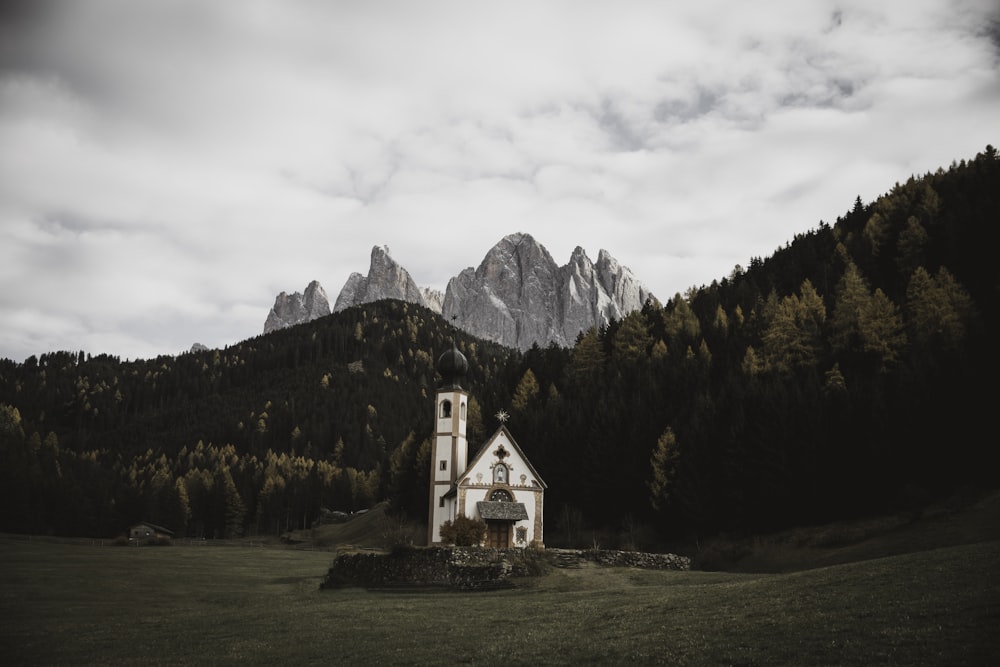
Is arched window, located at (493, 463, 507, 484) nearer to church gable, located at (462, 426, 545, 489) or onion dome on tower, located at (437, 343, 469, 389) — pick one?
church gable, located at (462, 426, 545, 489)

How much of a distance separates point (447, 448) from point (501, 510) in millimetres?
6257

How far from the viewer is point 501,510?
178 feet

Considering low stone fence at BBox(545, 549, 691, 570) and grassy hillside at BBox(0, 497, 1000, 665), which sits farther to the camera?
low stone fence at BBox(545, 549, 691, 570)

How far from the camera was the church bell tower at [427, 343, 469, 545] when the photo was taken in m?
55.6

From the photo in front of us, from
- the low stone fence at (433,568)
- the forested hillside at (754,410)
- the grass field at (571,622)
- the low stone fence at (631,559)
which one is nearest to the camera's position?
the grass field at (571,622)

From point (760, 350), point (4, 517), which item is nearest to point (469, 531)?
point (760, 350)

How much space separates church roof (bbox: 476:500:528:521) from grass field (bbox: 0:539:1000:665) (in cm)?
1785

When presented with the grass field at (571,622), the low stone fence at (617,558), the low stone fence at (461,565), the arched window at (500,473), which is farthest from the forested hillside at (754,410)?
the grass field at (571,622)

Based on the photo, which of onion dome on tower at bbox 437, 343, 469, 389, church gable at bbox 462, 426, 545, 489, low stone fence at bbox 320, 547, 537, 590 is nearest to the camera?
low stone fence at bbox 320, 547, 537, 590

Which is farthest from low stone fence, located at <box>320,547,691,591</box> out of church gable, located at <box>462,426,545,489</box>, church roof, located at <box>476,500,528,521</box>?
church gable, located at <box>462,426,545,489</box>

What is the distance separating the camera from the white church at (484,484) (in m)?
54.3

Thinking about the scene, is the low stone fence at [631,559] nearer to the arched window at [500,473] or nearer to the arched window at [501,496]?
the arched window at [501,496]

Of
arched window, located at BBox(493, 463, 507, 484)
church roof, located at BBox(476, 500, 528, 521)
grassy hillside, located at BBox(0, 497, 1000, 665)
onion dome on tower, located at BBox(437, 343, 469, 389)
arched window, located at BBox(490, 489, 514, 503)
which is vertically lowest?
grassy hillside, located at BBox(0, 497, 1000, 665)

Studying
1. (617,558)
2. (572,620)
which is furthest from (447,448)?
(572,620)
